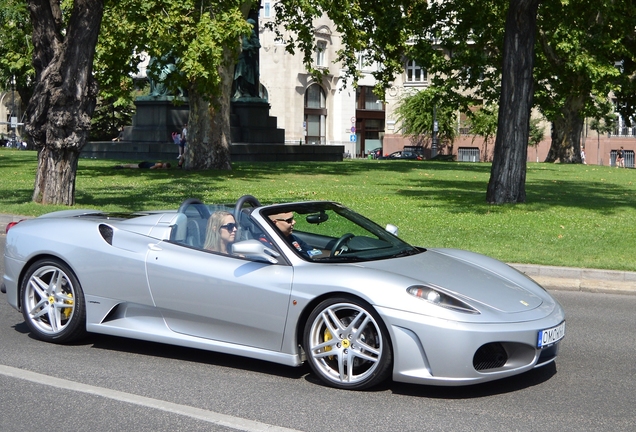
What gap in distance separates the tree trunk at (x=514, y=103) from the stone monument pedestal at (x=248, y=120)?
22.1 meters

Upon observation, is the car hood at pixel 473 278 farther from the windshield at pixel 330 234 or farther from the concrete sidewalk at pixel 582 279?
the concrete sidewalk at pixel 582 279

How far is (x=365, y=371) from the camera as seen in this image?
588 centimetres

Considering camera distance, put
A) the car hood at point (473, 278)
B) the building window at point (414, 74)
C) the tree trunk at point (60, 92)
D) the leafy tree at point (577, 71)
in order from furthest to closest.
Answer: the building window at point (414, 74) → the leafy tree at point (577, 71) → the tree trunk at point (60, 92) → the car hood at point (473, 278)

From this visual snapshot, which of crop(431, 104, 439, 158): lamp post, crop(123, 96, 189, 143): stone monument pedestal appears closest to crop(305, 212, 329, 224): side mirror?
crop(123, 96, 189, 143): stone monument pedestal

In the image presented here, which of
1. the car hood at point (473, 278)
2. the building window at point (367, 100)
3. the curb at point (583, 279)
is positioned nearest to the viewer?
the car hood at point (473, 278)

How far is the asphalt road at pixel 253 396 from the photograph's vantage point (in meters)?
5.19

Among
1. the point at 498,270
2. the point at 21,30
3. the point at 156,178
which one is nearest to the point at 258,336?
the point at 498,270

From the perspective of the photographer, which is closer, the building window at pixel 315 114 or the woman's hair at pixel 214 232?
the woman's hair at pixel 214 232

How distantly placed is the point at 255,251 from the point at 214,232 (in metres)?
0.62

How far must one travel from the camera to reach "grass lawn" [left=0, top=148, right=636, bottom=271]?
43.5ft

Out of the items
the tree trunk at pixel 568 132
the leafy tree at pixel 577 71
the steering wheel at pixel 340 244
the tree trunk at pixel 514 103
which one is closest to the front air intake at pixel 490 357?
the steering wheel at pixel 340 244

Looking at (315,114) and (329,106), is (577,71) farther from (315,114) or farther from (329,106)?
(329,106)

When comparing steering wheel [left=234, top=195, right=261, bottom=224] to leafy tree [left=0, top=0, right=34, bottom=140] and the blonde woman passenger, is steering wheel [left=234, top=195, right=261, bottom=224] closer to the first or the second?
the blonde woman passenger

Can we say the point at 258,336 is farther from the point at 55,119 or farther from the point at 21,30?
the point at 21,30
